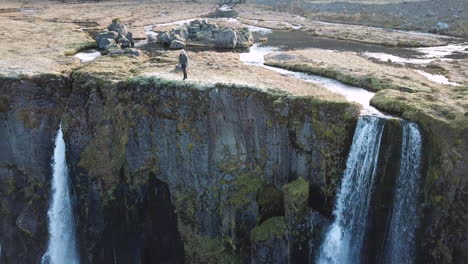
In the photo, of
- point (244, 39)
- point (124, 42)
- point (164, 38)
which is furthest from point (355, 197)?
point (124, 42)

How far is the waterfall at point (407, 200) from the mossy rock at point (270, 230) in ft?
23.9

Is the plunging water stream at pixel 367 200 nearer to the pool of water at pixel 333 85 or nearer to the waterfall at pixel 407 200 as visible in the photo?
the waterfall at pixel 407 200

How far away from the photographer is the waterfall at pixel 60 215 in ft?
110

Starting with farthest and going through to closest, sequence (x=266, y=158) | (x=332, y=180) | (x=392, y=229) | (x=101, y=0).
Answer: (x=101, y=0) < (x=266, y=158) < (x=332, y=180) < (x=392, y=229)

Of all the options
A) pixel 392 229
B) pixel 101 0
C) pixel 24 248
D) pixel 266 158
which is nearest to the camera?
pixel 392 229

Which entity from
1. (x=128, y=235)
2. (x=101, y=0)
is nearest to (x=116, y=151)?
(x=128, y=235)

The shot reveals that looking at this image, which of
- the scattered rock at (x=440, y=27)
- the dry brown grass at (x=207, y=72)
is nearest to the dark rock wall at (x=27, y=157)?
the dry brown grass at (x=207, y=72)

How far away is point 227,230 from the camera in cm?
3131

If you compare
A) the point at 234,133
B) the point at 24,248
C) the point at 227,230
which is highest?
the point at 234,133

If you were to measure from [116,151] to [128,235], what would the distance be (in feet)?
24.5

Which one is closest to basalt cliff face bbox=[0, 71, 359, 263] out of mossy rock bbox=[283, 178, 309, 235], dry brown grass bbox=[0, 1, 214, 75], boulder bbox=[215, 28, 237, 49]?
mossy rock bbox=[283, 178, 309, 235]

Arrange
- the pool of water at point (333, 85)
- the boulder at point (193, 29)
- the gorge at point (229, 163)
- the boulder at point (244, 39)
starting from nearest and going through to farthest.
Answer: the gorge at point (229, 163) → the pool of water at point (333, 85) → the boulder at point (244, 39) → the boulder at point (193, 29)

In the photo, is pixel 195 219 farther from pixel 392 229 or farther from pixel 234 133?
pixel 392 229

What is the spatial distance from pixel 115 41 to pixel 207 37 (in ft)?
42.4
